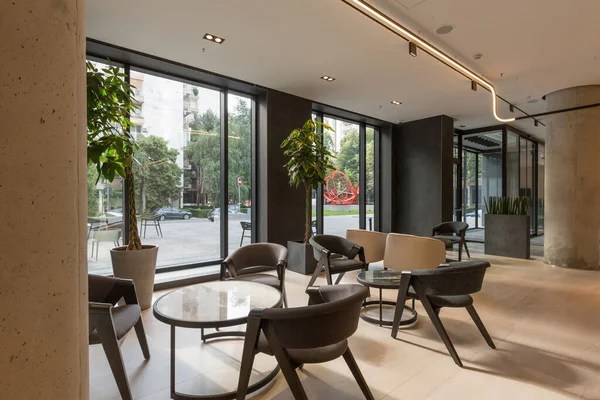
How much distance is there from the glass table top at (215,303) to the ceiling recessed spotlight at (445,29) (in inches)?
138

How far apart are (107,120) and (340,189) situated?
5554 millimetres

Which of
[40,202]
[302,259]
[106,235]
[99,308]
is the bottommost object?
[302,259]

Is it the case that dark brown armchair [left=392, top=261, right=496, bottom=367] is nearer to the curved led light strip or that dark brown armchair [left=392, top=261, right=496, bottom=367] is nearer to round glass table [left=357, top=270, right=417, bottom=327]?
round glass table [left=357, top=270, right=417, bottom=327]

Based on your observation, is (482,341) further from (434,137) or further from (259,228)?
(434,137)

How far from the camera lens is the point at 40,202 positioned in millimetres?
866

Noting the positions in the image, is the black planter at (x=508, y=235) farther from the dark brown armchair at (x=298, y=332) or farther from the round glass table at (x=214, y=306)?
the dark brown armchair at (x=298, y=332)

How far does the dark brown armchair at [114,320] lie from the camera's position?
2066 mm

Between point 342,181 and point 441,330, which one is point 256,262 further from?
point 342,181

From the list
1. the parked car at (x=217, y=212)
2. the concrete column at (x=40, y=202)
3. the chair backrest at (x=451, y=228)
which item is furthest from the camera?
the chair backrest at (x=451, y=228)

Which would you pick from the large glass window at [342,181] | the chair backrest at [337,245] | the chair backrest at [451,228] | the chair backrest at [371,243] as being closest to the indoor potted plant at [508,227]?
the chair backrest at [451,228]

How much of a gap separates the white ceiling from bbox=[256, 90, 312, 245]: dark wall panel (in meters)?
0.36

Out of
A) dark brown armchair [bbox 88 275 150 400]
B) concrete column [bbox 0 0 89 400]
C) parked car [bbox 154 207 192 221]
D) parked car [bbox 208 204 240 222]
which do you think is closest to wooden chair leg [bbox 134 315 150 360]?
dark brown armchair [bbox 88 275 150 400]

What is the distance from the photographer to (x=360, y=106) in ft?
23.9

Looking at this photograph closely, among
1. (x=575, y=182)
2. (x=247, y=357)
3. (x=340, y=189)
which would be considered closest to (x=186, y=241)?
(x=247, y=357)
